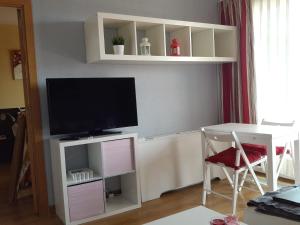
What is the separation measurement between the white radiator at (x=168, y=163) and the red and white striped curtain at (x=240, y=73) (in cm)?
74

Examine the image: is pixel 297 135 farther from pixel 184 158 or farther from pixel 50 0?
pixel 50 0

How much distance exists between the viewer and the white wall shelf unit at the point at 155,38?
2.67 metres

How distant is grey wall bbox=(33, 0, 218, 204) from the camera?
2.74 meters

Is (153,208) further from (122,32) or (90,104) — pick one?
(122,32)

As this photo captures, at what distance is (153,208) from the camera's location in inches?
111

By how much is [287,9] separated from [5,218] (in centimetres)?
344

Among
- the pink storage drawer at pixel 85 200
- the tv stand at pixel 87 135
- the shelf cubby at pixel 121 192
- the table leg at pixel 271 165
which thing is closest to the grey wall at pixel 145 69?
the tv stand at pixel 87 135

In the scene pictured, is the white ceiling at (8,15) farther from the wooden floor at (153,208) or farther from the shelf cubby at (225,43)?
the shelf cubby at (225,43)

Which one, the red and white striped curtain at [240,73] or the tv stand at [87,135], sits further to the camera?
the red and white striped curtain at [240,73]

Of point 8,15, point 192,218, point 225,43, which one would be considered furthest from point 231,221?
point 8,15

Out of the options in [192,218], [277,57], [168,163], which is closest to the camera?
[192,218]

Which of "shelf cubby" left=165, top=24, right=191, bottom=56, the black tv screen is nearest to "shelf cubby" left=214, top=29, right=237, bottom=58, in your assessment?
"shelf cubby" left=165, top=24, right=191, bottom=56

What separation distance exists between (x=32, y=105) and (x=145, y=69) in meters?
1.24

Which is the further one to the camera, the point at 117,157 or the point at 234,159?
the point at 117,157
